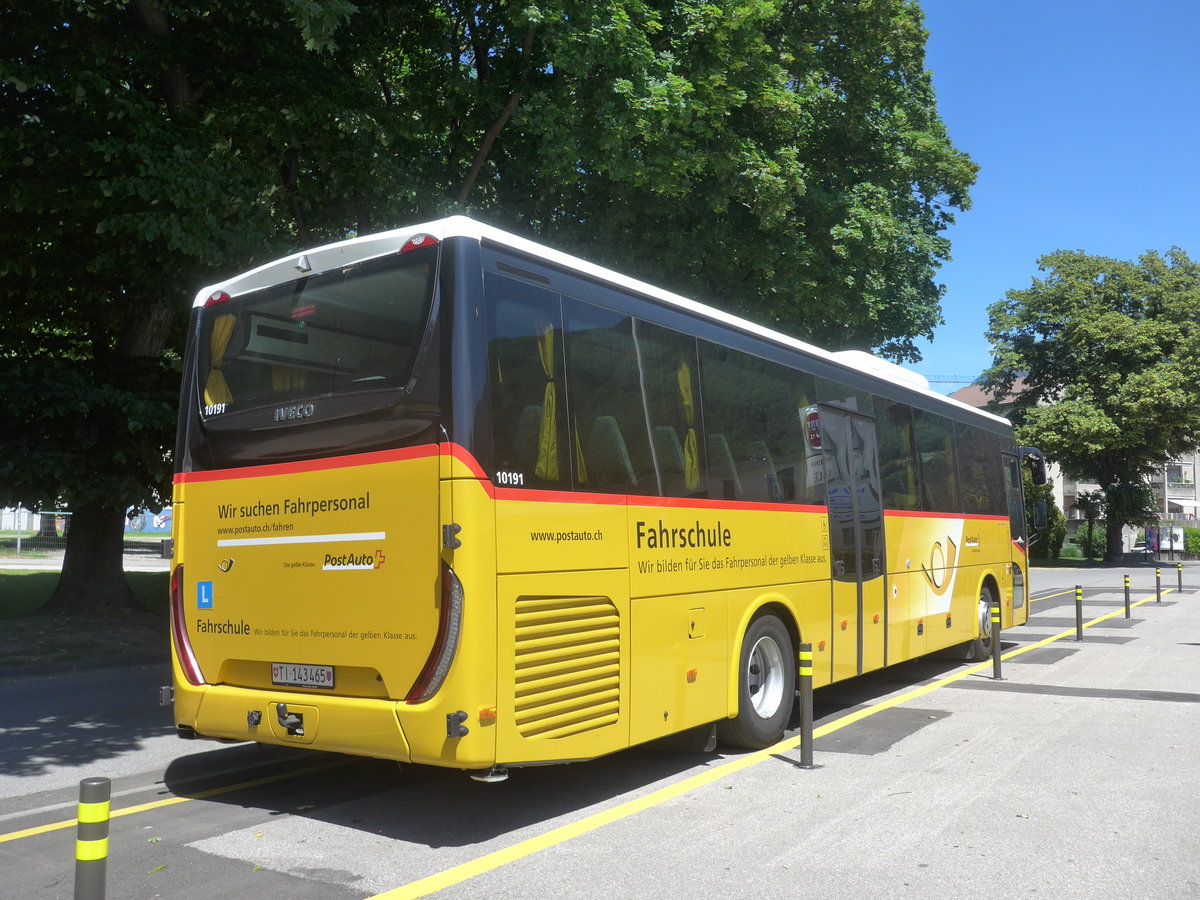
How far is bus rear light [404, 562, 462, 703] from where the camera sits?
5.24 m

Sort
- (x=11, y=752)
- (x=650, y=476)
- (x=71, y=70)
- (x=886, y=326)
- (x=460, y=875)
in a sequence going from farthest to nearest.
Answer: (x=886, y=326) < (x=71, y=70) < (x=11, y=752) < (x=650, y=476) < (x=460, y=875)

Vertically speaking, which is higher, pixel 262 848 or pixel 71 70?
pixel 71 70

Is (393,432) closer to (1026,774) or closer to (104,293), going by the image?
(1026,774)

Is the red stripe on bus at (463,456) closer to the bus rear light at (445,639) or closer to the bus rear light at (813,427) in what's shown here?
the bus rear light at (445,639)

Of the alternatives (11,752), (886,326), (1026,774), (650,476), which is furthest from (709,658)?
(886,326)

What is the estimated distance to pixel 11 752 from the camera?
806 centimetres

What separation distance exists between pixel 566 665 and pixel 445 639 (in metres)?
0.82

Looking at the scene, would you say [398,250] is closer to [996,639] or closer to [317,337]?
[317,337]

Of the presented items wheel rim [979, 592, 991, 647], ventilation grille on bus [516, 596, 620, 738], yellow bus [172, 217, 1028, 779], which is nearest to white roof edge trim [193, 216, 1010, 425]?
yellow bus [172, 217, 1028, 779]

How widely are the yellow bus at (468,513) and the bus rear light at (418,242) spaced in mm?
17

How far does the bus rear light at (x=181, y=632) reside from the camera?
254 inches

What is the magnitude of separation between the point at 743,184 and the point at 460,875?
13.6 metres

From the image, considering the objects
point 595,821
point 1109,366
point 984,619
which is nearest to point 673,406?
point 595,821

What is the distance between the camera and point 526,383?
19.0ft
